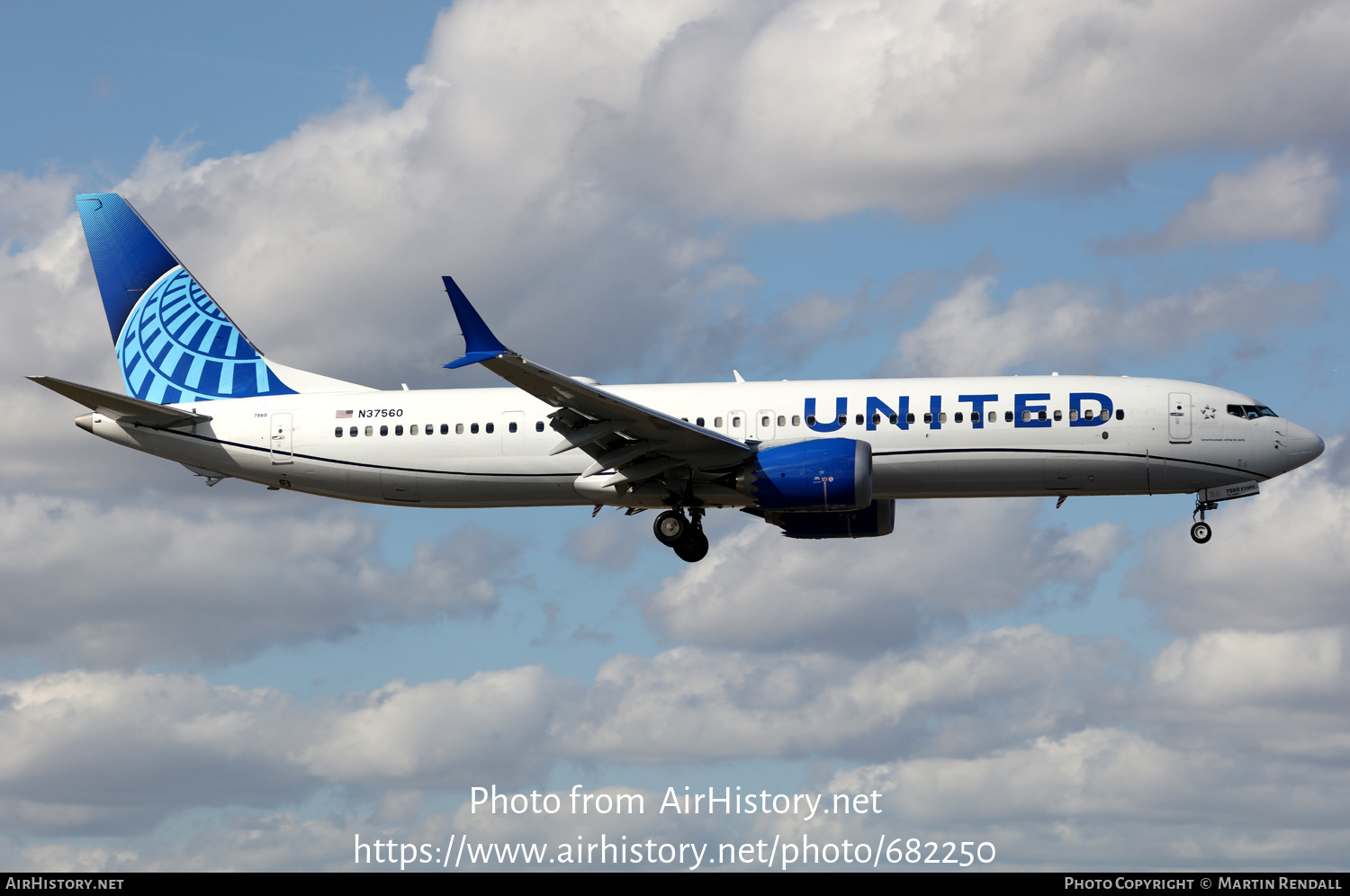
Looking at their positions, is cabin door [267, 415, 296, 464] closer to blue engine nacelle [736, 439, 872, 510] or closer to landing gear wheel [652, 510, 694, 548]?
landing gear wheel [652, 510, 694, 548]

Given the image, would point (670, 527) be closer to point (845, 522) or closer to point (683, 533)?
point (683, 533)

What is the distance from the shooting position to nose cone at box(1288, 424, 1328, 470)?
40.2 meters

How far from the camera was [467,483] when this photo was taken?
42.6m

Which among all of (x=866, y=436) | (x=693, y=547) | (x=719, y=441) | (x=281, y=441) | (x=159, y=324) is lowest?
(x=693, y=547)

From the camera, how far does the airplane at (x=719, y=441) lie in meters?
39.5

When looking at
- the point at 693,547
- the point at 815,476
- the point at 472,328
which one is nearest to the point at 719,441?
the point at 815,476

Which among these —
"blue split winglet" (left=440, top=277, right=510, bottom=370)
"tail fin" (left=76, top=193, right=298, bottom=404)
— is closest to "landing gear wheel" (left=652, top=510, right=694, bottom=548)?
"blue split winglet" (left=440, top=277, right=510, bottom=370)

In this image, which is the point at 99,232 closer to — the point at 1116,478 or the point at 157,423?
the point at 157,423

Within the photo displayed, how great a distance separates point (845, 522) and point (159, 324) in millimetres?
23409

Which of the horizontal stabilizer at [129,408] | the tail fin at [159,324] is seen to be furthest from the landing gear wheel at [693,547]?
the horizontal stabilizer at [129,408]

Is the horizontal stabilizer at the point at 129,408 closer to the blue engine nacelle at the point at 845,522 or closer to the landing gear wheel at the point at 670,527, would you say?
the landing gear wheel at the point at 670,527

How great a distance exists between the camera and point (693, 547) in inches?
1722

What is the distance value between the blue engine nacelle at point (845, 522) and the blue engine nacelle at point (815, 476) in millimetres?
6181
